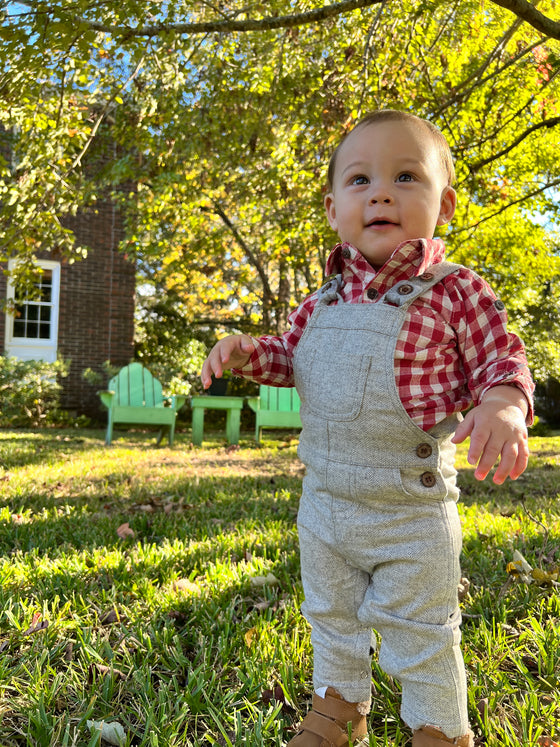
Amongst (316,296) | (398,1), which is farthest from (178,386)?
(316,296)

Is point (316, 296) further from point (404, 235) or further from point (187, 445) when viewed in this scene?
point (187, 445)

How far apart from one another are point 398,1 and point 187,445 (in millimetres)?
6527

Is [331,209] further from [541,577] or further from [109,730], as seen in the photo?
[541,577]

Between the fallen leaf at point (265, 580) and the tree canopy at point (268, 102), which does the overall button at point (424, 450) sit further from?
the tree canopy at point (268, 102)

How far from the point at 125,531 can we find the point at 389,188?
2.57 meters

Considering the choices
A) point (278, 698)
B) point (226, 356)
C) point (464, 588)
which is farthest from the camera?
point (464, 588)

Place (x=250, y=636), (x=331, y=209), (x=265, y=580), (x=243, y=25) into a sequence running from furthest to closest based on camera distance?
1. (x=243, y=25)
2. (x=265, y=580)
3. (x=250, y=636)
4. (x=331, y=209)

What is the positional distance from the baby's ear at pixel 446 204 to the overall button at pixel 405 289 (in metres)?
0.36

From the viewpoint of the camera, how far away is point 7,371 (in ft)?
39.1

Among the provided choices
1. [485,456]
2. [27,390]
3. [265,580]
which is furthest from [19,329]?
[485,456]

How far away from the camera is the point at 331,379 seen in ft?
5.34

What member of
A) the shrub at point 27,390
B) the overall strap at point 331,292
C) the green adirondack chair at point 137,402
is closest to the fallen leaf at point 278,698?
the overall strap at point 331,292

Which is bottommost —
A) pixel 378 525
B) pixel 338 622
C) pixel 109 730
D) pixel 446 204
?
pixel 109 730

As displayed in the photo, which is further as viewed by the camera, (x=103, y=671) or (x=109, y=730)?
→ (x=103, y=671)
